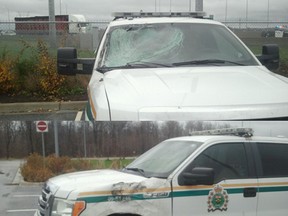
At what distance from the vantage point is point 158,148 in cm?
365

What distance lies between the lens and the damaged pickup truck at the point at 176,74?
10.7 feet

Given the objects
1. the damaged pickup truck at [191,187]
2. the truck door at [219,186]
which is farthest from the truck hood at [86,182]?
the truck door at [219,186]

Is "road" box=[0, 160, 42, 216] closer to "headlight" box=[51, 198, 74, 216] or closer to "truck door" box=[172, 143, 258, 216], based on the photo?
"headlight" box=[51, 198, 74, 216]

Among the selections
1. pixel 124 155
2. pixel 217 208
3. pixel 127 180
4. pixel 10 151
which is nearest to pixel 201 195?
pixel 217 208

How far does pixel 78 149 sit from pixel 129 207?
1137mm

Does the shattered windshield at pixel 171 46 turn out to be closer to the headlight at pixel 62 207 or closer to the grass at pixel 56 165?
the grass at pixel 56 165

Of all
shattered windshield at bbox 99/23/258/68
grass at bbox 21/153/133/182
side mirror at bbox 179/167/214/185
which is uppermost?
shattered windshield at bbox 99/23/258/68

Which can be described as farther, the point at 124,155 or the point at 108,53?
the point at 108,53

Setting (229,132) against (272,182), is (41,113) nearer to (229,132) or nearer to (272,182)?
(272,182)

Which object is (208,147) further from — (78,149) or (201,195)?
(78,149)

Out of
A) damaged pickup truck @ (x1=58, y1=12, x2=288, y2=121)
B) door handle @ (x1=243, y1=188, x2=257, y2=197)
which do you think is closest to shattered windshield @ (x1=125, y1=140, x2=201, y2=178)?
damaged pickup truck @ (x1=58, y1=12, x2=288, y2=121)

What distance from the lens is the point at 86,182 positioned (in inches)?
167

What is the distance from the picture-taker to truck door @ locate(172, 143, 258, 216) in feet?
13.9

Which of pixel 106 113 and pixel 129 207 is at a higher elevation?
pixel 106 113
